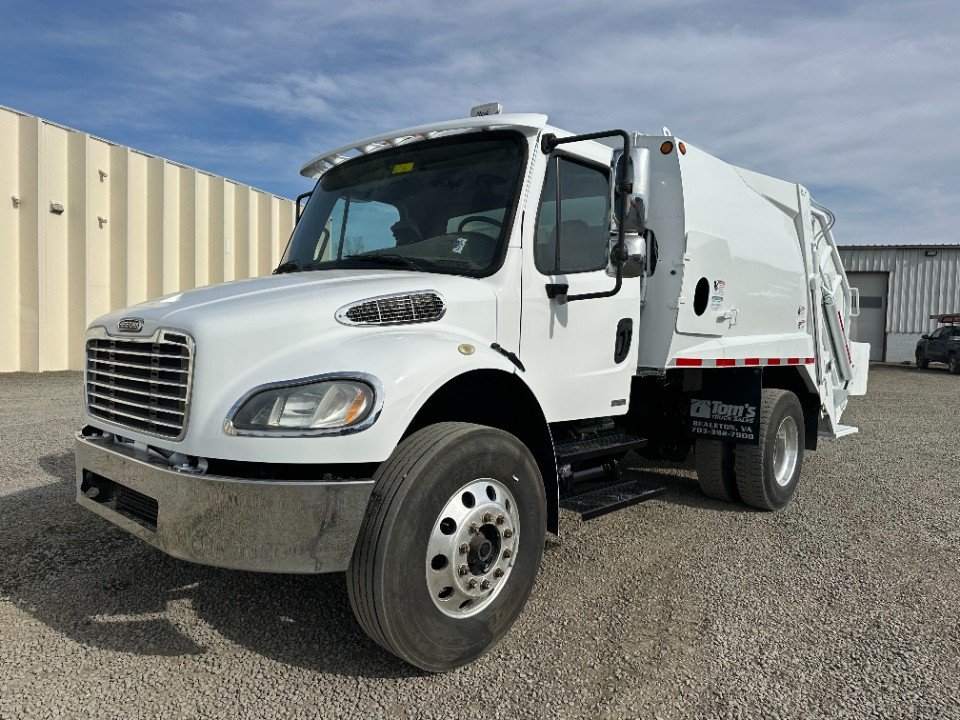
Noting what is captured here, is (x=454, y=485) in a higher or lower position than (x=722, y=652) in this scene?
higher

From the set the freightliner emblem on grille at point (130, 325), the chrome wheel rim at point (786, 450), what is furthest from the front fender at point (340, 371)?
the chrome wheel rim at point (786, 450)

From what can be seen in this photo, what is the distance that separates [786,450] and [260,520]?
479 cm

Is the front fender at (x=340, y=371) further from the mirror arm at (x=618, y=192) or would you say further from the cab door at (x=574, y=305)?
the mirror arm at (x=618, y=192)

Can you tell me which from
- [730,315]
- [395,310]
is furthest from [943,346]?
[395,310]

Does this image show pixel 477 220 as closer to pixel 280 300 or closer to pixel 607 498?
Result: pixel 280 300

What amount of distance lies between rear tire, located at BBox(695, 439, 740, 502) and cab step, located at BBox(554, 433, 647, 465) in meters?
1.19

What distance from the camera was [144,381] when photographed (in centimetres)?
279

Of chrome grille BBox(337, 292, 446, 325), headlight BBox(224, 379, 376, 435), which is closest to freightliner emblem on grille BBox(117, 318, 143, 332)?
headlight BBox(224, 379, 376, 435)

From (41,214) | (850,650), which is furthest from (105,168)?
(850,650)

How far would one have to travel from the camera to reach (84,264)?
593 inches

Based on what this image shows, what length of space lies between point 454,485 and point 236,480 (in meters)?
0.83

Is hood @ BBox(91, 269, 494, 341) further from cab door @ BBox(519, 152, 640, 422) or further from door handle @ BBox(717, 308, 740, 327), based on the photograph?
door handle @ BBox(717, 308, 740, 327)

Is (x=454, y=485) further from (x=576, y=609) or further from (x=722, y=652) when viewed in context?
(x=722, y=652)

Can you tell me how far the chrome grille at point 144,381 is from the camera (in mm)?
2600
